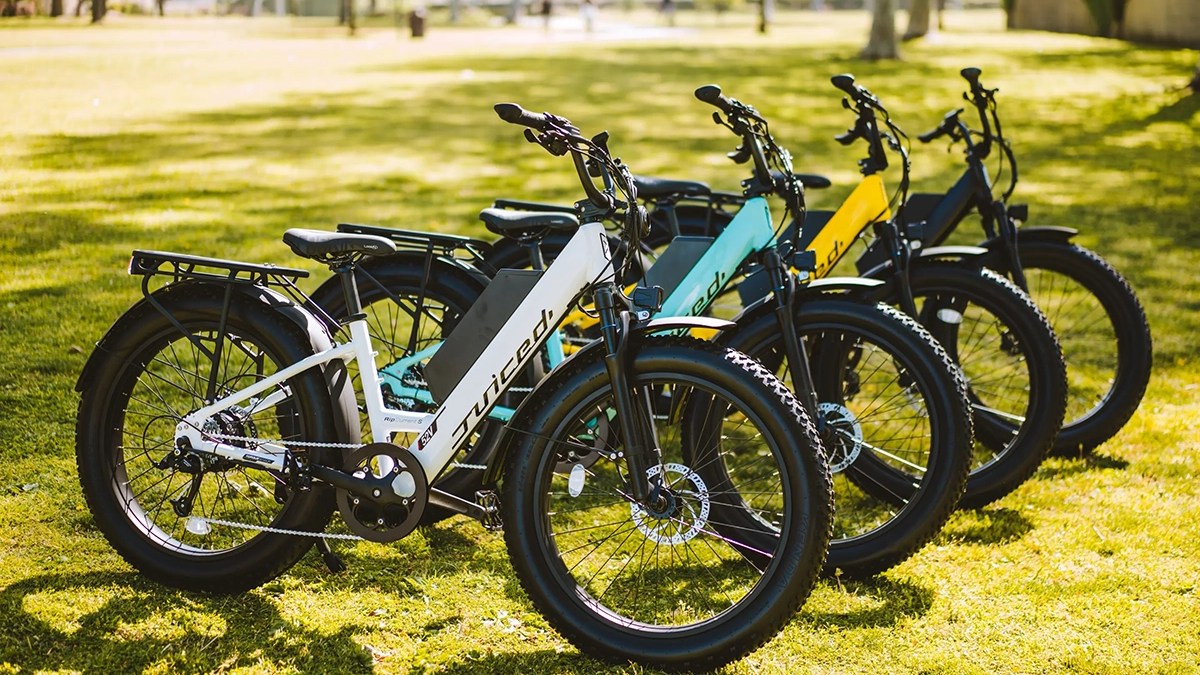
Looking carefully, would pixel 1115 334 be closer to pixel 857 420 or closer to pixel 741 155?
pixel 857 420

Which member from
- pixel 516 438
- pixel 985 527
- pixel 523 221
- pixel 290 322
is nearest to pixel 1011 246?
pixel 985 527

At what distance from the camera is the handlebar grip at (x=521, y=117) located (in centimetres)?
330

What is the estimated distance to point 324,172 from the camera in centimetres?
1226

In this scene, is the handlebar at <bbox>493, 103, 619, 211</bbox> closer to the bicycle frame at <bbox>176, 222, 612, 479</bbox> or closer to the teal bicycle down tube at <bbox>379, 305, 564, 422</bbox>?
the bicycle frame at <bbox>176, 222, 612, 479</bbox>

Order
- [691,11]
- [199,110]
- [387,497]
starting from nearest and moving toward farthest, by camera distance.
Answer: [387,497], [199,110], [691,11]

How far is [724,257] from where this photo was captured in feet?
15.5

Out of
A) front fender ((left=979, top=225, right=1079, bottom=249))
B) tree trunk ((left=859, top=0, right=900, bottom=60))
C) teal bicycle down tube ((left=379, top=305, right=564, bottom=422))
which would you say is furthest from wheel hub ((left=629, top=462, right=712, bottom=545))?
tree trunk ((left=859, top=0, right=900, bottom=60))

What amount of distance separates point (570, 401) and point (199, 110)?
14101mm

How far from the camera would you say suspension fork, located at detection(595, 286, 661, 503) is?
11.3ft

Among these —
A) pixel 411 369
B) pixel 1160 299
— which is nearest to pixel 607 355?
pixel 411 369

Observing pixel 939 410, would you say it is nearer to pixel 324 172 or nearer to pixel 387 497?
pixel 387 497

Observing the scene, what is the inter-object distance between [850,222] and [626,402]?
196cm

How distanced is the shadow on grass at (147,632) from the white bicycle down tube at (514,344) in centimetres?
66

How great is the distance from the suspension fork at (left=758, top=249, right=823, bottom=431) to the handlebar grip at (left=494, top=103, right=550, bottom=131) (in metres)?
1.06
